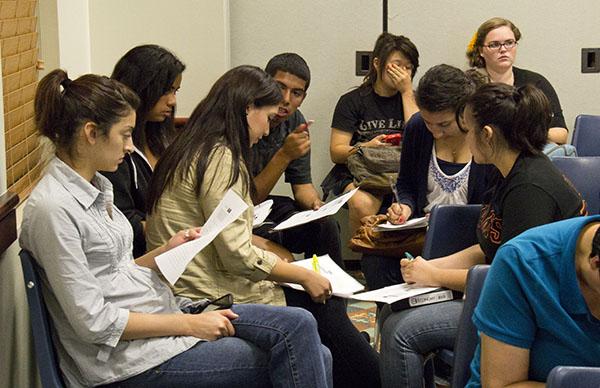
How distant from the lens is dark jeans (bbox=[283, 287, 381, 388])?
9.68ft

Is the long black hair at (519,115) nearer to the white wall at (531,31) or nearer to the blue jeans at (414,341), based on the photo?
the blue jeans at (414,341)

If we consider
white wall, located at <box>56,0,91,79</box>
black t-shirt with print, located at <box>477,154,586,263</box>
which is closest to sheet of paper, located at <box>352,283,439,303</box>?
black t-shirt with print, located at <box>477,154,586,263</box>

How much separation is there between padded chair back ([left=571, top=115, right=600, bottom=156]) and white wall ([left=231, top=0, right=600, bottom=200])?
1.95 ft

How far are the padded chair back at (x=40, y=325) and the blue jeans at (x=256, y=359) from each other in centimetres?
17

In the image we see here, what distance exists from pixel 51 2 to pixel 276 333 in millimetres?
1978

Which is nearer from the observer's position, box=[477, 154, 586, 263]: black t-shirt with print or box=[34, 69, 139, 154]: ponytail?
box=[34, 69, 139, 154]: ponytail

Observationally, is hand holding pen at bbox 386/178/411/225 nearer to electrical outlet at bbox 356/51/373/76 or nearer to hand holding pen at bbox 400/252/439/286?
hand holding pen at bbox 400/252/439/286

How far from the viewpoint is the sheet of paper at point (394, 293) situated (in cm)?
271

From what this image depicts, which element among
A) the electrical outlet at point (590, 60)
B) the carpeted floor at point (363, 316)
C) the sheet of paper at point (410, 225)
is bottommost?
the carpeted floor at point (363, 316)

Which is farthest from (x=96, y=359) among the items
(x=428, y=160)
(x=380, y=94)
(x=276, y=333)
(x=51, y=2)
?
(x=380, y=94)

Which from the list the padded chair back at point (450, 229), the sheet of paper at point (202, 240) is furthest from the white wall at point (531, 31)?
the sheet of paper at point (202, 240)

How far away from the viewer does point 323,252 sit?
375 centimetres

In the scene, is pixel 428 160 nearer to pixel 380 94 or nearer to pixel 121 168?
pixel 121 168

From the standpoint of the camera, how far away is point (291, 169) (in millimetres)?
4305
